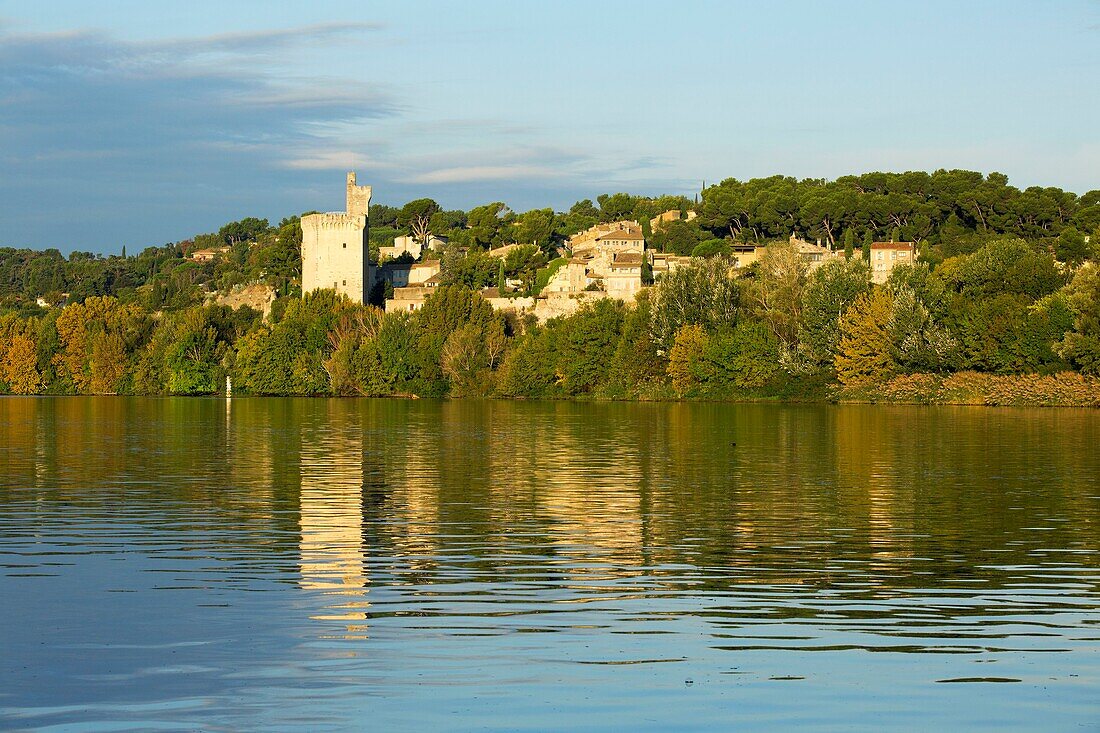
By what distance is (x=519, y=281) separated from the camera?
4503 inches

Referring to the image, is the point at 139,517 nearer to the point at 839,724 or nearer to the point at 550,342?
the point at 839,724

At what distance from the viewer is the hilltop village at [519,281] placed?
94.9 m

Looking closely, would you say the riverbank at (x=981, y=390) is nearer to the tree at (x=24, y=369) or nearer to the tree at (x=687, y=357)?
the tree at (x=687, y=357)

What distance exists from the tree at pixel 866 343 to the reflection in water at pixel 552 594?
37096 millimetres

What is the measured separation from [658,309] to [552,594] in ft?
201

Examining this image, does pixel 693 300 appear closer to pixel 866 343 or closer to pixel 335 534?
pixel 866 343

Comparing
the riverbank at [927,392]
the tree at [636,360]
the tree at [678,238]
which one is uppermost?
the tree at [678,238]

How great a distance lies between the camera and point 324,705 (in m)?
8.15

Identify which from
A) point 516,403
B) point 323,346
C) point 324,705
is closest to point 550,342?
point 516,403

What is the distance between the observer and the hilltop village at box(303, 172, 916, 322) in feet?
311

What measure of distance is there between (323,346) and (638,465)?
62484mm

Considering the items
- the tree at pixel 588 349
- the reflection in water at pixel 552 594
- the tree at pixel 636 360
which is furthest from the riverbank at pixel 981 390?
the reflection in water at pixel 552 594

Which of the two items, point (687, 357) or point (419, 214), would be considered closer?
point (687, 357)

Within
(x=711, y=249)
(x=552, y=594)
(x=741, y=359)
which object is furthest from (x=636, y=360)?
(x=552, y=594)
